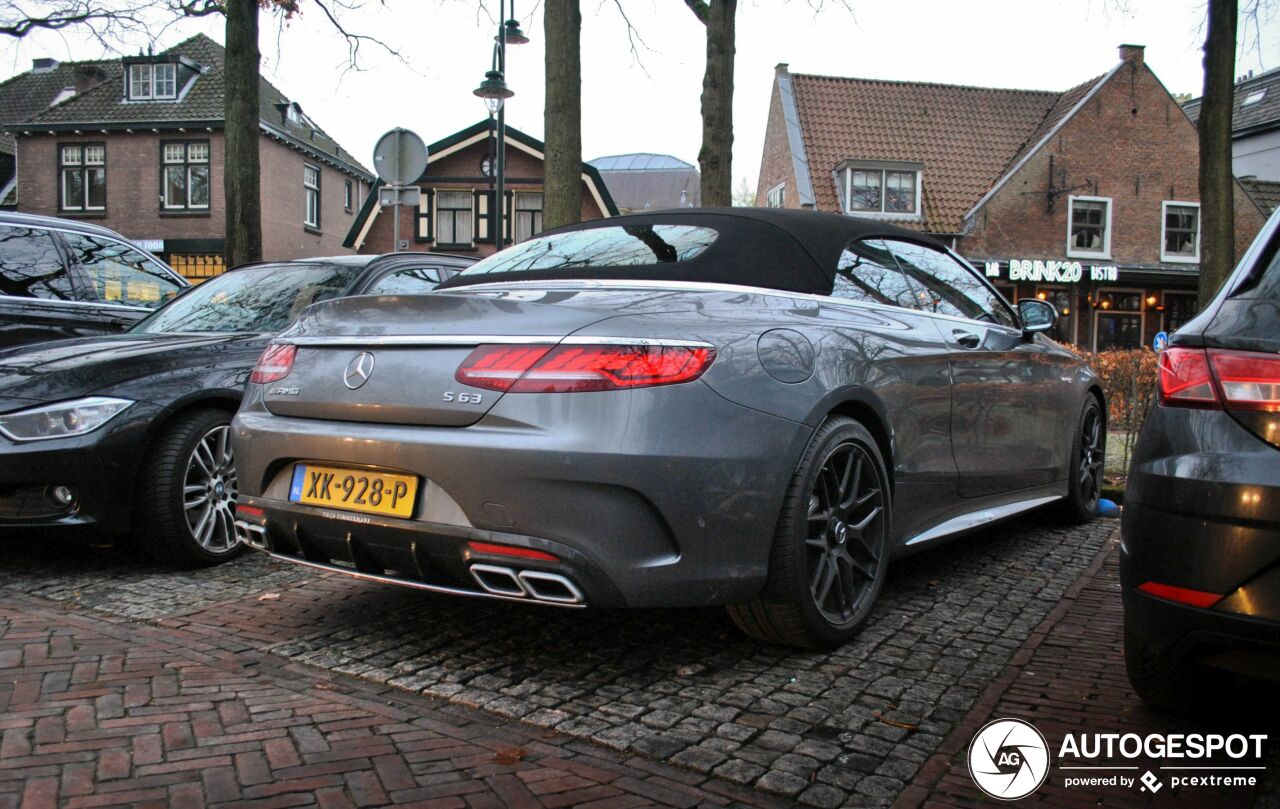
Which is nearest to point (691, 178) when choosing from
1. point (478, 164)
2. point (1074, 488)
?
point (478, 164)

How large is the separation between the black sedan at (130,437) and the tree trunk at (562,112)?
4.27m

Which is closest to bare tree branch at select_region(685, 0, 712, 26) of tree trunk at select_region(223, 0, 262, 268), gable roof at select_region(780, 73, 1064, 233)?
tree trunk at select_region(223, 0, 262, 268)

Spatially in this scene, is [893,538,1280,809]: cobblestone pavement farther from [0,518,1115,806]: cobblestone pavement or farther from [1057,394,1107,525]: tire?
[1057,394,1107,525]: tire

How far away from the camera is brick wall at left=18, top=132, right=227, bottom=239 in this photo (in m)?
32.9

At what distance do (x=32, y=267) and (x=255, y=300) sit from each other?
7.75 ft

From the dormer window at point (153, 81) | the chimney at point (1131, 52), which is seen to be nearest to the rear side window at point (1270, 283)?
the chimney at point (1131, 52)

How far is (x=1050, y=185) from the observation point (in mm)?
29375

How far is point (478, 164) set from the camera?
31031mm

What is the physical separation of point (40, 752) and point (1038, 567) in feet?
13.0

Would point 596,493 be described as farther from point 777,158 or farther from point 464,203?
point 777,158

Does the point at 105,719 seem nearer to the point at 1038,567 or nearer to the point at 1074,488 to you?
the point at 1038,567

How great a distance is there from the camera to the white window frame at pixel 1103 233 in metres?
29.7

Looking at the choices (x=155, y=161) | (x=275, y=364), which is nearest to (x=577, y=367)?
(x=275, y=364)

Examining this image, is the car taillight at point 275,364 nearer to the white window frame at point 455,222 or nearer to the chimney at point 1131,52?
the white window frame at point 455,222
